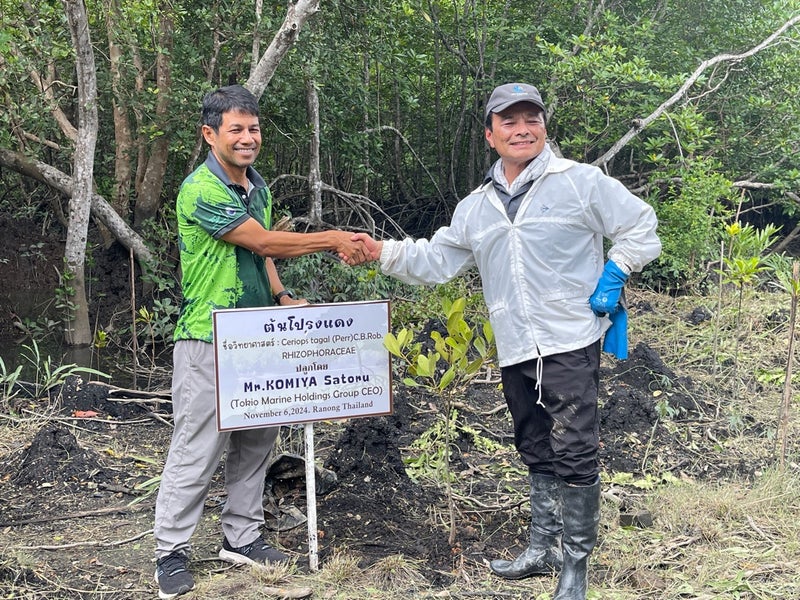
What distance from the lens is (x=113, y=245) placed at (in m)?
8.73

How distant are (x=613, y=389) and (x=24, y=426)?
160 inches

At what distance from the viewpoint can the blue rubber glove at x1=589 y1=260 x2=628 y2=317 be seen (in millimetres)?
3115

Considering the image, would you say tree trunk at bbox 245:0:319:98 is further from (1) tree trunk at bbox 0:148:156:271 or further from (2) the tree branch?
(2) the tree branch

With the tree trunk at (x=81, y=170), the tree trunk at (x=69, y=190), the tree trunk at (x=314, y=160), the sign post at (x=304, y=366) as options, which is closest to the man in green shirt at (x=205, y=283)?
the sign post at (x=304, y=366)

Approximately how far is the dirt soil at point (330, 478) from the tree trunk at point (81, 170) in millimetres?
1488

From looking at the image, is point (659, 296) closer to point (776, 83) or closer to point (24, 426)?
point (776, 83)

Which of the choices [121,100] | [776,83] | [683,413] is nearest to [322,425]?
[683,413]

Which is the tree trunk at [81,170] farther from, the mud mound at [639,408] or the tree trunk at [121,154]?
the mud mound at [639,408]

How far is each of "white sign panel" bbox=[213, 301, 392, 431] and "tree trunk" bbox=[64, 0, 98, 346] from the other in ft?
13.5

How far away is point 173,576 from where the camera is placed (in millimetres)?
3271

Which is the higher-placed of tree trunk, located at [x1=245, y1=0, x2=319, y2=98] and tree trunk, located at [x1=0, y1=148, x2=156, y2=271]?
tree trunk, located at [x1=245, y1=0, x2=319, y2=98]

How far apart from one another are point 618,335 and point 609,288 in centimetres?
25

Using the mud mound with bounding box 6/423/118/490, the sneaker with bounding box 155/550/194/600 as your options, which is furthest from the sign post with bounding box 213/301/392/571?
the mud mound with bounding box 6/423/118/490

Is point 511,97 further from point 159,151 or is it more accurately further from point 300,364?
point 159,151
